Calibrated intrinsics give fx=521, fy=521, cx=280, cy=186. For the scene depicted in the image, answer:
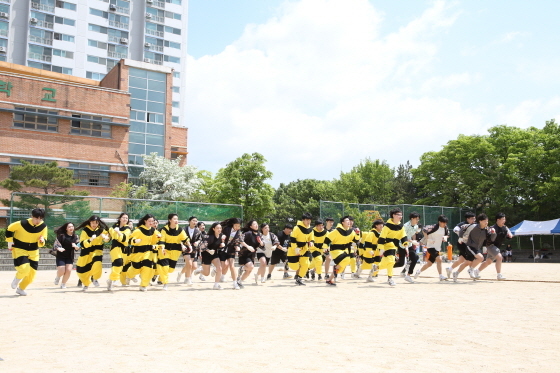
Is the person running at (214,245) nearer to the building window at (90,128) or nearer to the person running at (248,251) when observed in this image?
the person running at (248,251)

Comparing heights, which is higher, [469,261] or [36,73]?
[36,73]

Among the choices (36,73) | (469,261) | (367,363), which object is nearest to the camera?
(367,363)

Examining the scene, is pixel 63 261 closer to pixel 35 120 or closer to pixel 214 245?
pixel 214 245

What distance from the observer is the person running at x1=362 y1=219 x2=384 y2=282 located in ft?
49.9

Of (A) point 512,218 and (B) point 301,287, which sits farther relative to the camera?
(A) point 512,218

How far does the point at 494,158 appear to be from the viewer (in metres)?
47.6

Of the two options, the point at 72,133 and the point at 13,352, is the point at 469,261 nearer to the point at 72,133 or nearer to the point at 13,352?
the point at 13,352

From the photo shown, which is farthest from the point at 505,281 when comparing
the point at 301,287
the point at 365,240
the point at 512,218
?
the point at 512,218

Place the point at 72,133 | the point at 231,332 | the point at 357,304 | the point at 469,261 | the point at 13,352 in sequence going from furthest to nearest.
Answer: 1. the point at 72,133
2. the point at 469,261
3. the point at 357,304
4. the point at 231,332
5. the point at 13,352

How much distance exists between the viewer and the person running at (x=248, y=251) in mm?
13273

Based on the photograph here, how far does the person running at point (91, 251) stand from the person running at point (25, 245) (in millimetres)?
1262

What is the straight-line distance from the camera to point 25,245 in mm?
11117

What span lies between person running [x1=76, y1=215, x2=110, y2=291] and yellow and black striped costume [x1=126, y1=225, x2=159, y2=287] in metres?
0.69

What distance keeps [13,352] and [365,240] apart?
1173 cm
